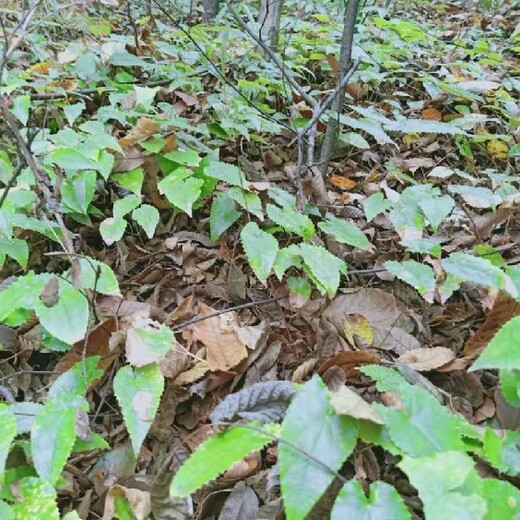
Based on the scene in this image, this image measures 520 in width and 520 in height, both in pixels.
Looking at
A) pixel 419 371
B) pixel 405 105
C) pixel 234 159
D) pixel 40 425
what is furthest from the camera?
pixel 405 105

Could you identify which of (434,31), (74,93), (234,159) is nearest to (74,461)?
(234,159)

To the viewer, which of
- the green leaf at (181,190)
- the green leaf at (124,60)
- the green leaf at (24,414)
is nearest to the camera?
the green leaf at (24,414)

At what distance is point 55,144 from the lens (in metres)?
2.00

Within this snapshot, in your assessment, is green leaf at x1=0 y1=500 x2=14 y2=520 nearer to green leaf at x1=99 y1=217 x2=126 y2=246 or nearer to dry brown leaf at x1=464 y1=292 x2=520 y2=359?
green leaf at x1=99 y1=217 x2=126 y2=246

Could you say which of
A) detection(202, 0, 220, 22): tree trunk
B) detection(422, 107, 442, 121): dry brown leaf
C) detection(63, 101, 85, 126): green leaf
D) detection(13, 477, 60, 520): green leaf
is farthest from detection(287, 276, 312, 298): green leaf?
detection(202, 0, 220, 22): tree trunk

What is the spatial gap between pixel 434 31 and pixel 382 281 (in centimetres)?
431

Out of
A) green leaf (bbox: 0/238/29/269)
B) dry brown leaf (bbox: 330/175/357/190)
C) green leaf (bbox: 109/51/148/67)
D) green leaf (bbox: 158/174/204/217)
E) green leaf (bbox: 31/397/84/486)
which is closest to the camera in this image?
green leaf (bbox: 31/397/84/486)

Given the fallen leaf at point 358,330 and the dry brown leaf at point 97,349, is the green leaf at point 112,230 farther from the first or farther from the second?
the fallen leaf at point 358,330

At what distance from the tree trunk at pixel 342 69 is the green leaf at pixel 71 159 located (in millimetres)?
1063

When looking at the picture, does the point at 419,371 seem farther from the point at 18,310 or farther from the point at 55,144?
the point at 55,144

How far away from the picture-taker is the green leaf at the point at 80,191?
6.55 feet

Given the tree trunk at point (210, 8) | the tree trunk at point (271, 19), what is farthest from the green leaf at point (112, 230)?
the tree trunk at point (210, 8)

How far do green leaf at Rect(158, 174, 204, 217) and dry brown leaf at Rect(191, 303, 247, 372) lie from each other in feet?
1.53

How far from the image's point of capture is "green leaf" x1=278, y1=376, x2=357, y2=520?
94 cm
